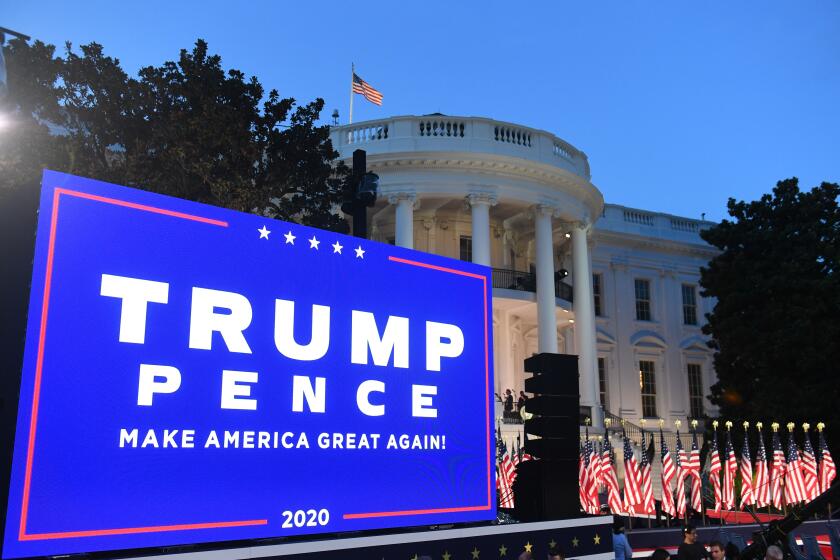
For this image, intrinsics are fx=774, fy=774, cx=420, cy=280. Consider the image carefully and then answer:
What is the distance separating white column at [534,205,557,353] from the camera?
28250 millimetres

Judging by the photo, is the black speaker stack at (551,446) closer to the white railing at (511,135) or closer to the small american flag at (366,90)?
the white railing at (511,135)

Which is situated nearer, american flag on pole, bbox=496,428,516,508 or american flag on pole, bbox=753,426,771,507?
american flag on pole, bbox=496,428,516,508

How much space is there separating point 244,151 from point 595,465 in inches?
421

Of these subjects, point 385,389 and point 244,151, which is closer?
point 385,389

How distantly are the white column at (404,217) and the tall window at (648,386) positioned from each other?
56.3 feet

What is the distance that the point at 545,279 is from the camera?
95.3 feet

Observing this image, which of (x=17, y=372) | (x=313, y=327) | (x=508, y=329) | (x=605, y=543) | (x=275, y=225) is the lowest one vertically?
(x=605, y=543)

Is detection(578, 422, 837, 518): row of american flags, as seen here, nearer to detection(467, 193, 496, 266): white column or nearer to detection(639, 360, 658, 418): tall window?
detection(467, 193, 496, 266): white column

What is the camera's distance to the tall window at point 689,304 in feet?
135

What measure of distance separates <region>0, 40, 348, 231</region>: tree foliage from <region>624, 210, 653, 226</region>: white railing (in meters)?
24.9

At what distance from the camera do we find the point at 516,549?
805cm

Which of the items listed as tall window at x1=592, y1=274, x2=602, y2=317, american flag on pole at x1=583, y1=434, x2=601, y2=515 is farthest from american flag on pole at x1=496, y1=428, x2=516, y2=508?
tall window at x1=592, y1=274, x2=602, y2=317

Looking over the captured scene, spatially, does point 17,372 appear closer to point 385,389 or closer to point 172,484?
point 172,484

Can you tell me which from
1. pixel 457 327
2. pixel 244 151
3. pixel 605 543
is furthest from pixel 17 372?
pixel 244 151
